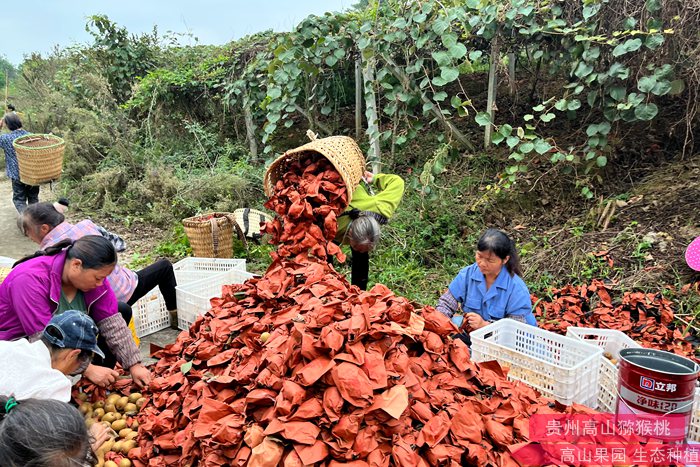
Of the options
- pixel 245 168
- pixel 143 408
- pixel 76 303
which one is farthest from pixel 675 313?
pixel 245 168

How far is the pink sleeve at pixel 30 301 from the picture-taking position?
2465 mm

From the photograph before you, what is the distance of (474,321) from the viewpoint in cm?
299

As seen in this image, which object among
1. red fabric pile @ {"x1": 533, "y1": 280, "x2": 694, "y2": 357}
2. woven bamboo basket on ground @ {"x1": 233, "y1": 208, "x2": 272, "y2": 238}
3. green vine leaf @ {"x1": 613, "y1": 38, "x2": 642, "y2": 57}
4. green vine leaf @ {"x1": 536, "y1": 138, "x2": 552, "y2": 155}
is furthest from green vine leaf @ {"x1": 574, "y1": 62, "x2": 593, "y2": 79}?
woven bamboo basket on ground @ {"x1": 233, "y1": 208, "x2": 272, "y2": 238}

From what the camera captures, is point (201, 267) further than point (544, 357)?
Yes

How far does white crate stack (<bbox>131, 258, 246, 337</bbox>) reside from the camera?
12.3 ft

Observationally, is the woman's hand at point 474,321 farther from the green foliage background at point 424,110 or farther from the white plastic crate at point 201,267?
the white plastic crate at point 201,267

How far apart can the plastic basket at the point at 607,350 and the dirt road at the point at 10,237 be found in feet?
19.3

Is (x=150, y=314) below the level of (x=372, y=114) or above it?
below

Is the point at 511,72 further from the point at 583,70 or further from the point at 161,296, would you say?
the point at 161,296

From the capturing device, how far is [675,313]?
3.50m

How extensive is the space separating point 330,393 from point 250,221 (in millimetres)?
3679

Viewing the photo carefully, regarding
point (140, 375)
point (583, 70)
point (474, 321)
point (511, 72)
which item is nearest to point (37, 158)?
point (140, 375)

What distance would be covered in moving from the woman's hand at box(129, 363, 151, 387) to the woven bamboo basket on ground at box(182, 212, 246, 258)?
86.1 inches

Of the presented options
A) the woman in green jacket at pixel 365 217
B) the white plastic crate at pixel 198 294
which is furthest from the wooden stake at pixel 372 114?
the white plastic crate at pixel 198 294
